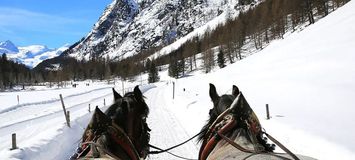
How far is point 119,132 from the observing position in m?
3.95

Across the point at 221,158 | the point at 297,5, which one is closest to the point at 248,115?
the point at 221,158

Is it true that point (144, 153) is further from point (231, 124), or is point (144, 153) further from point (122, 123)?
point (231, 124)

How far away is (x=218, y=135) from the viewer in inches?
152

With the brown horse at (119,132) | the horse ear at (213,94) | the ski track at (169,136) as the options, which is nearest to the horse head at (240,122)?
the horse ear at (213,94)

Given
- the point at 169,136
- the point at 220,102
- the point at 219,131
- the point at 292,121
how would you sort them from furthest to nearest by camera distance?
the point at 169,136 → the point at 292,121 → the point at 220,102 → the point at 219,131

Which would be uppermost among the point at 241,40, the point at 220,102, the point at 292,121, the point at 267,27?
the point at 267,27

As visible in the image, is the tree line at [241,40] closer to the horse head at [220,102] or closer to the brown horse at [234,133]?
the horse head at [220,102]

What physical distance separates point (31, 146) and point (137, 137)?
6612 mm

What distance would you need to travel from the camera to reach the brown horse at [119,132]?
3.62 metres

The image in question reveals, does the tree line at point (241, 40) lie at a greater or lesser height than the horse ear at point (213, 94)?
greater

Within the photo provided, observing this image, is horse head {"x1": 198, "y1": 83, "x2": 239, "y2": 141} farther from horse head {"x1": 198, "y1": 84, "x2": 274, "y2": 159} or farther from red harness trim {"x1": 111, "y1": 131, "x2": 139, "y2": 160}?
red harness trim {"x1": 111, "y1": 131, "x2": 139, "y2": 160}

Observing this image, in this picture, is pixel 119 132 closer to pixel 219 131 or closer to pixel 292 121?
pixel 219 131

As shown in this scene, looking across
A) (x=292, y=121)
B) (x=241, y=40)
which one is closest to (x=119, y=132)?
(x=292, y=121)

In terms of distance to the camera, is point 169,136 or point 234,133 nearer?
point 234,133
